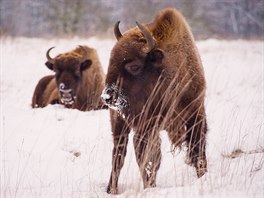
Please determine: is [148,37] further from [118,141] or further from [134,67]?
[118,141]

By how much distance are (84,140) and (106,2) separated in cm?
3179

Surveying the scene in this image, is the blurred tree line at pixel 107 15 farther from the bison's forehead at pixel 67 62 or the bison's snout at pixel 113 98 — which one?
the bison's snout at pixel 113 98

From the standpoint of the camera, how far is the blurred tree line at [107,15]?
32.8m

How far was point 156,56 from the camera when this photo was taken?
4773 mm

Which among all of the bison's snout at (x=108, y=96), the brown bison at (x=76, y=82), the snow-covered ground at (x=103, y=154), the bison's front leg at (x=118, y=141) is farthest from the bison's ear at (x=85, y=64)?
the bison's snout at (x=108, y=96)

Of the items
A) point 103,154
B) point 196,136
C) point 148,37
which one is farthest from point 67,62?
point 196,136

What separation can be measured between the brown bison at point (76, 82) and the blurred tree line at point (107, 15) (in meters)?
21.9

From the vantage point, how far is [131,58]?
4680mm

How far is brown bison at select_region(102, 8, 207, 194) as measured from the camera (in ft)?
15.2

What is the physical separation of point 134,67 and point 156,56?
272mm

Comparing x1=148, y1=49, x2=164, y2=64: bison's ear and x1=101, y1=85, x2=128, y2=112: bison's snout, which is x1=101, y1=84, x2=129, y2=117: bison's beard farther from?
x1=148, y1=49, x2=164, y2=64: bison's ear

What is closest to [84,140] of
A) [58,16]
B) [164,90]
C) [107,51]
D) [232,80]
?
[164,90]

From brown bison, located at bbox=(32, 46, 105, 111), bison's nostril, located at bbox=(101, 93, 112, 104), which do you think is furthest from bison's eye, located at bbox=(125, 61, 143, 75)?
brown bison, located at bbox=(32, 46, 105, 111)

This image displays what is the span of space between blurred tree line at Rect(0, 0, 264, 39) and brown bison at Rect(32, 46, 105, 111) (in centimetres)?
2192
